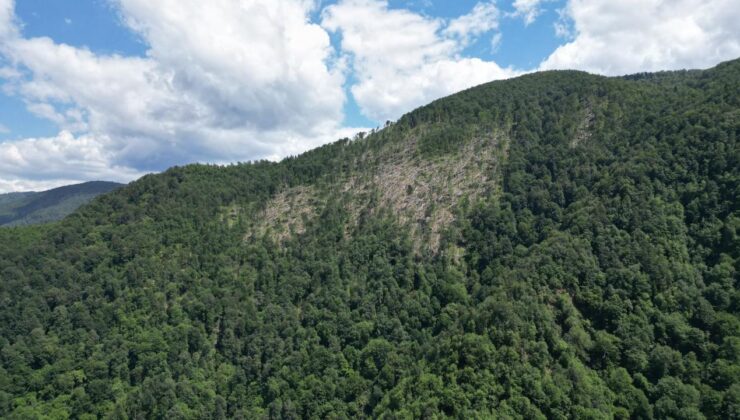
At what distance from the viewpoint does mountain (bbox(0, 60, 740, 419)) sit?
83625 millimetres

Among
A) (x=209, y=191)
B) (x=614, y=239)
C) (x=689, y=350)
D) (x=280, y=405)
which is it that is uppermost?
(x=209, y=191)

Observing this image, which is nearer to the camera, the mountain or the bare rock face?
the mountain

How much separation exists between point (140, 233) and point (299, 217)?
5880 cm

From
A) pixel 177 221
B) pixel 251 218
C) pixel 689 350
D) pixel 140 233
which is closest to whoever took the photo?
pixel 689 350

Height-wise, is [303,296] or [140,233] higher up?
[140,233]

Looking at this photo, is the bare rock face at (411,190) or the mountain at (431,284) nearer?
the mountain at (431,284)

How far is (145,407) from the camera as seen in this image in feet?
351

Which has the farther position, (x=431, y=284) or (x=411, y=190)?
(x=411, y=190)

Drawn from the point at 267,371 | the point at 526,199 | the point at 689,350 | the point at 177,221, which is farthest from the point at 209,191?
the point at 689,350

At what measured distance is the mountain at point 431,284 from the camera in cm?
8362

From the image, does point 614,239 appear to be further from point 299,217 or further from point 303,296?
point 299,217

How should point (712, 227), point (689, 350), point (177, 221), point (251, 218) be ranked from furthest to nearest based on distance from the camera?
1. point (251, 218)
2. point (177, 221)
3. point (712, 227)
4. point (689, 350)

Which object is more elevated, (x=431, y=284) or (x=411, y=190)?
(x=411, y=190)

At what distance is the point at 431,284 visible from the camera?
129 metres
